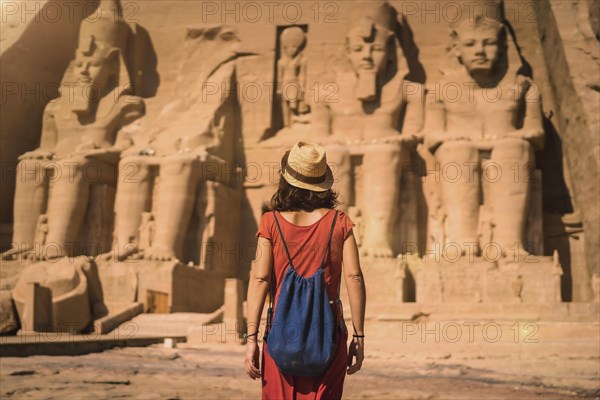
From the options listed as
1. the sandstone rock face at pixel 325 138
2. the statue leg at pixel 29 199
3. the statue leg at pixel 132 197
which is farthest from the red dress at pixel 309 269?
the statue leg at pixel 29 199

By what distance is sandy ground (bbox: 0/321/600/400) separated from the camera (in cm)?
699

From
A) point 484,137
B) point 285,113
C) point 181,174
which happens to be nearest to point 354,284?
point 181,174

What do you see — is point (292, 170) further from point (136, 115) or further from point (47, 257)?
point (136, 115)

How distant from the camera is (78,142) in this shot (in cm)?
1845

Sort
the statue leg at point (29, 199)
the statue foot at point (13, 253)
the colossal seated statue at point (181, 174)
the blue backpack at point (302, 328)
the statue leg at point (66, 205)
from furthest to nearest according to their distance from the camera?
the statue leg at point (29, 199), the statue leg at point (66, 205), the statue foot at point (13, 253), the colossal seated statue at point (181, 174), the blue backpack at point (302, 328)

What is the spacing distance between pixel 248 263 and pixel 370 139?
11.5 feet

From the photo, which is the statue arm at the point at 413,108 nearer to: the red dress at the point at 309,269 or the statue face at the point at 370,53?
the statue face at the point at 370,53

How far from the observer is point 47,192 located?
1775cm

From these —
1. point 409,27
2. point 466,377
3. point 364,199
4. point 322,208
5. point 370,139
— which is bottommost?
point 466,377

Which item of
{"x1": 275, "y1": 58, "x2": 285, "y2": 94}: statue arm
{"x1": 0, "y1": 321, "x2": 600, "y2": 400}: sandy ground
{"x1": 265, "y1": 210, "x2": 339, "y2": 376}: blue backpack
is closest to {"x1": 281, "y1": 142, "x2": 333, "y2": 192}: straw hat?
{"x1": 265, "y1": 210, "x2": 339, "y2": 376}: blue backpack

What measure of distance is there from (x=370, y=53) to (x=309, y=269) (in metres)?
14.6

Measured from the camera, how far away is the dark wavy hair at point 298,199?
143 inches

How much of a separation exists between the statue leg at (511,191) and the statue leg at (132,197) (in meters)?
6.50

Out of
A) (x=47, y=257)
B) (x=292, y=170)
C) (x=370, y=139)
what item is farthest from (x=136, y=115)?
(x=292, y=170)
